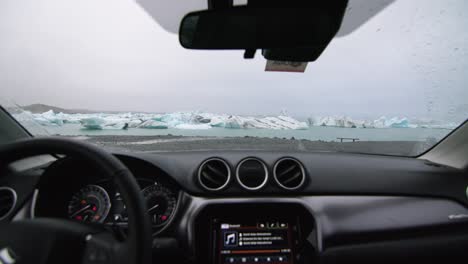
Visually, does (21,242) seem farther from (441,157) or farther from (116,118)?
(441,157)

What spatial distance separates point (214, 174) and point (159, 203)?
1.57 feet

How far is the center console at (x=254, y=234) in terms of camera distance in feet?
7.91

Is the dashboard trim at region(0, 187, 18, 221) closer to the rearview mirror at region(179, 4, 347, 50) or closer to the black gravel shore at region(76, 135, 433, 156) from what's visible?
the black gravel shore at region(76, 135, 433, 156)

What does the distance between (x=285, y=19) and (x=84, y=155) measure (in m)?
1.44

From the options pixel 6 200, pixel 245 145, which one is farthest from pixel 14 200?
pixel 245 145

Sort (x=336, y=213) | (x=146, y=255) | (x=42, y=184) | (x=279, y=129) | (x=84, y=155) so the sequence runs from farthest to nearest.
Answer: (x=279, y=129) → (x=336, y=213) → (x=42, y=184) → (x=84, y=155) → (x=146, y=255)

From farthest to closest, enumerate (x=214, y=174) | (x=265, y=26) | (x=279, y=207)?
1. (x=214, y=174)
2. (x=279, y=207)
3. (x=265, y=26)

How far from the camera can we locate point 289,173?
2.72m

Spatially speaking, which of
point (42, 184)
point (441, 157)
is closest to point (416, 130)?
point (441, 157)

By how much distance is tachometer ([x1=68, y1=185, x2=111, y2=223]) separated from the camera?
2205 mm

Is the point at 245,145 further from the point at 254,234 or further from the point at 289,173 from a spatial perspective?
the point at 254,234

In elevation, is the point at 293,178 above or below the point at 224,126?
below

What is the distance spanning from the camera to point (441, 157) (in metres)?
3.15

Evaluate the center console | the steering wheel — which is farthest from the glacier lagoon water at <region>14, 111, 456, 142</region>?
the steering wheel
